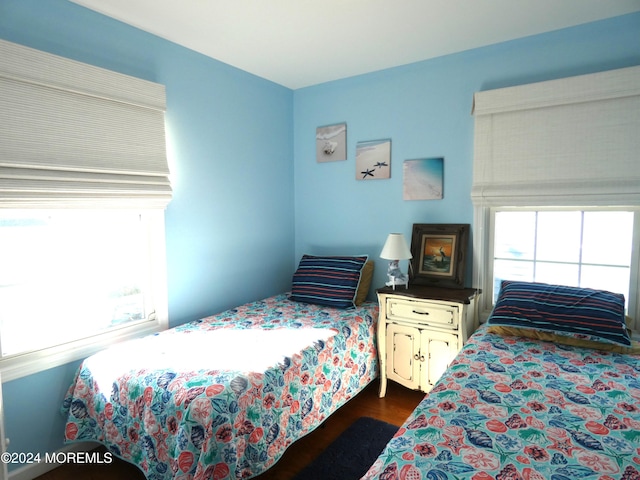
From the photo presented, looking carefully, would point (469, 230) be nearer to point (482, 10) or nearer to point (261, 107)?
point (482, 10)

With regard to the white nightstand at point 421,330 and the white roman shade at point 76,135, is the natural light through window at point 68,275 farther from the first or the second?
the white nightstand at point 421,330

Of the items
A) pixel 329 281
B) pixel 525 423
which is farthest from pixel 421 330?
pixel 525 423

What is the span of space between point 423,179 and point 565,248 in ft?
3.64

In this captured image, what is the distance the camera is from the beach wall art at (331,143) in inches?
138

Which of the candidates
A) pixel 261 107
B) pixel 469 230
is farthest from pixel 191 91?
pixel 469 230

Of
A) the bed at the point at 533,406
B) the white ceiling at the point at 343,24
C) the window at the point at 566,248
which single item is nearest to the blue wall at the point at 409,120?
the white ceiling at the point at 343,24

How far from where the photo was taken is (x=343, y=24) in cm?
245

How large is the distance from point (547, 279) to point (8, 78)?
11.1ft

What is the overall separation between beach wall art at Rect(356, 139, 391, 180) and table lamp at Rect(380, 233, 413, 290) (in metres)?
0.63

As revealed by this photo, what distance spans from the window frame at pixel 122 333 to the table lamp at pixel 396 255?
159 cm

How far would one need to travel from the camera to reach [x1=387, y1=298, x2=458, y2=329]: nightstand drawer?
2.66m

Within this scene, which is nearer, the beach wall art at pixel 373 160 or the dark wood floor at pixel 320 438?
the dark wood floor at pixel 320 438

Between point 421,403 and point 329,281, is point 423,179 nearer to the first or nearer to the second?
point 329,281

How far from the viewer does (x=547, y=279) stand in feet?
9.05
